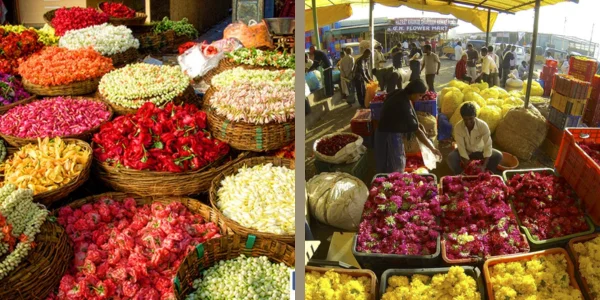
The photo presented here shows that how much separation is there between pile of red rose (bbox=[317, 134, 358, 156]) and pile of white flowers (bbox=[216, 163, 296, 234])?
1.25 meters

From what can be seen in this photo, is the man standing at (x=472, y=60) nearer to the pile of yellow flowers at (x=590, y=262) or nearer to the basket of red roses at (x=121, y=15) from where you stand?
the pile of yellow flowers at (x=590, y=262)

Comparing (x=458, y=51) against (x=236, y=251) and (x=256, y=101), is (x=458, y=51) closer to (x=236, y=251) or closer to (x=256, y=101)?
(x=236, y=251)

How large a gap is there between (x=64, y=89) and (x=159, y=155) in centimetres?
178

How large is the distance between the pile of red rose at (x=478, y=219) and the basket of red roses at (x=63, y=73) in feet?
12.4

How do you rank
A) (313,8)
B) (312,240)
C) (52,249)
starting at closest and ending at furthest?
→ 1. (313,8)
2. (312,240)
3. (52,249)

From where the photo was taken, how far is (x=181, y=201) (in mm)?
3291

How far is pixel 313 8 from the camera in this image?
169 cm

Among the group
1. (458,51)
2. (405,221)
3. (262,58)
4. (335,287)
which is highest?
(458,51)

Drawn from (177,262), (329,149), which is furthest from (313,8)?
(177,262)

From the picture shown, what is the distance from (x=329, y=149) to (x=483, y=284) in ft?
2.60

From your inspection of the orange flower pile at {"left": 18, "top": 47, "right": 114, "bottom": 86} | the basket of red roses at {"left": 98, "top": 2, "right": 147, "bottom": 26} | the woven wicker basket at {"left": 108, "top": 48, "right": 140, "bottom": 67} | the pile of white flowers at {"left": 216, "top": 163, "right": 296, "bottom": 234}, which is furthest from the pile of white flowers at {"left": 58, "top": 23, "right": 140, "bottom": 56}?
the pile of white flowers at {"left": 216, "top": 163, "right": 296, "bottom": 234}

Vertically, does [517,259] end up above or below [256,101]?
below

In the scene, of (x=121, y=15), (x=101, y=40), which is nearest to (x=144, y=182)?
(x=101, y=40)

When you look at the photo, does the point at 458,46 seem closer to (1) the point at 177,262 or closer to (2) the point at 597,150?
(2) the point at 597,150
